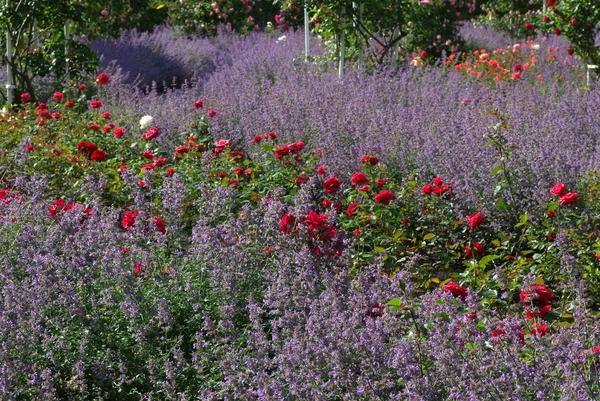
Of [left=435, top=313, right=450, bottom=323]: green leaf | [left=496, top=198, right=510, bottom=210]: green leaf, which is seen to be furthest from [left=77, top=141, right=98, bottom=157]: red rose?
[left=435, top=313, right=450, bottom=323]: green leaf

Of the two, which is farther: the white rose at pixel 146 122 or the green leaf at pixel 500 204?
the white rose at pixel 146 122

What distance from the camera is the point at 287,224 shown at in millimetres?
3205

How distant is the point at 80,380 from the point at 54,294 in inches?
31.0

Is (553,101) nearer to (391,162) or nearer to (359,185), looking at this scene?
(391,162)

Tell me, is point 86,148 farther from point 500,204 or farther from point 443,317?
point 443,317

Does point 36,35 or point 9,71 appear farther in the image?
point 36,35

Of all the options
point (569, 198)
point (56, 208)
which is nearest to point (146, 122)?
point (56, 208)

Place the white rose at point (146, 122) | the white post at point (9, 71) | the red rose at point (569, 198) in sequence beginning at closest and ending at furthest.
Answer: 1. the red rose at point (569, 198)
2. the white rose at point (146, 122)
3. the white post at point (9, 71)

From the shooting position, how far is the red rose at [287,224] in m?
3.19

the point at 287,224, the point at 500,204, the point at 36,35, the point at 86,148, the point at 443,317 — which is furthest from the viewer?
the point at 36,35

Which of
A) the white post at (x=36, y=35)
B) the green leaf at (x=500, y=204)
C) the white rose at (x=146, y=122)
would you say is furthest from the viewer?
the white post at (x=36, y=35)

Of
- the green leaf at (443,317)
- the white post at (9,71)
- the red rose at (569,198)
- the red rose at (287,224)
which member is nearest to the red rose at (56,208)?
the red rose at (287,224)

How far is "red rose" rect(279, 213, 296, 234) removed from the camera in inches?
126

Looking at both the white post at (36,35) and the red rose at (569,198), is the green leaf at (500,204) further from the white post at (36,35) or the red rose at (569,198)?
the white post at (36,35)
